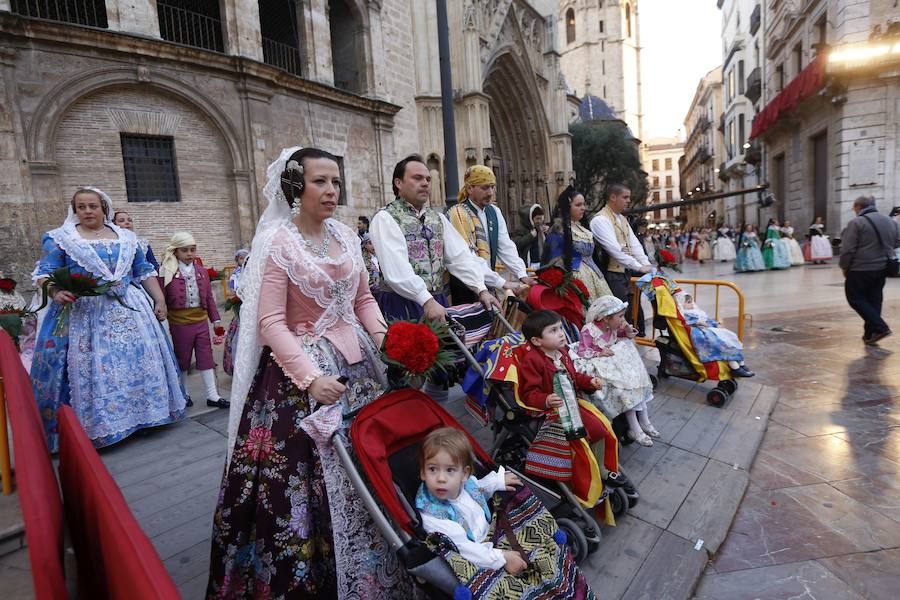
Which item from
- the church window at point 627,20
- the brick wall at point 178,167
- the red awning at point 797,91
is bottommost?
the brick wall at point 178,167

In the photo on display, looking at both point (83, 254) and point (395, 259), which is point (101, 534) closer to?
point (395, 259)

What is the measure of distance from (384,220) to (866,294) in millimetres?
6948

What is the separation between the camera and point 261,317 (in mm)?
2148

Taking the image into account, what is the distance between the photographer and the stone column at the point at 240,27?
37.6ft

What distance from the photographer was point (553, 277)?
3922 mm

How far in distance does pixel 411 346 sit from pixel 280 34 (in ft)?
53.0

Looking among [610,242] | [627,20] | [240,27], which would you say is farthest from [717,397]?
[627,20]

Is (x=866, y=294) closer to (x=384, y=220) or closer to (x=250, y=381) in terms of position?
(x=384, y=220)

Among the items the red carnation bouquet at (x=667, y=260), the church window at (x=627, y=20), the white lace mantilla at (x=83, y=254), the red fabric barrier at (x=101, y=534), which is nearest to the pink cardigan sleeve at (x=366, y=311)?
the red fabric barrier at (x=101, y=534)

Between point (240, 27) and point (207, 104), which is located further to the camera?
point (240, 27)

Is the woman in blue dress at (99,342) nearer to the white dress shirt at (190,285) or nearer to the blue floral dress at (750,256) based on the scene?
the white dress shirt at (190,285)

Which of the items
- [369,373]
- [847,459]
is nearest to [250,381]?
[369,373]

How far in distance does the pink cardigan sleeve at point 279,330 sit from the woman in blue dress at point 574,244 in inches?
128

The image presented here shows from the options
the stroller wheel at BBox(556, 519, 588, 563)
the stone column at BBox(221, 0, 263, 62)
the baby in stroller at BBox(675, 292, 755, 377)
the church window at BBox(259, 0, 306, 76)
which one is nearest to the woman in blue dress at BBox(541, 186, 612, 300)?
the baby in stroller at BBox(675, 292, 755, 377)
